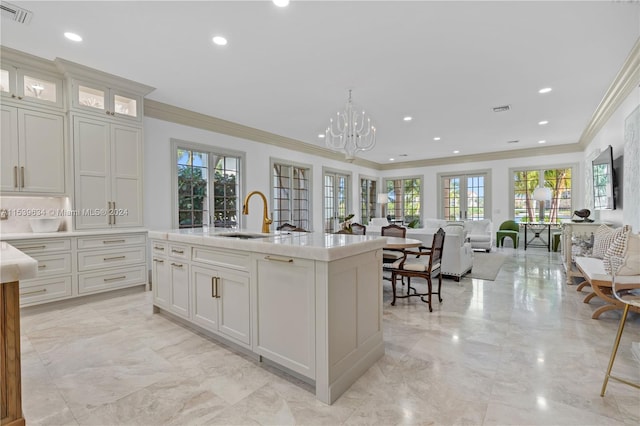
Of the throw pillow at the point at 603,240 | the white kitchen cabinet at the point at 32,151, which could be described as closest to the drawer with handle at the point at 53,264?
the white kitchen cabinet at the point at 32,151

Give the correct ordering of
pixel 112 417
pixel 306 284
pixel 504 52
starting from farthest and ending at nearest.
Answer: pixel 504 52, pixel 306 284, pixel 112 417

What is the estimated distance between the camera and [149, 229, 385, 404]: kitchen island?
182 cm

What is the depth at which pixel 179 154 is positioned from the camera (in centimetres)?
512

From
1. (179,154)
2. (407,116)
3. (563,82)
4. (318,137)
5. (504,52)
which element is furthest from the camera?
(318,137)

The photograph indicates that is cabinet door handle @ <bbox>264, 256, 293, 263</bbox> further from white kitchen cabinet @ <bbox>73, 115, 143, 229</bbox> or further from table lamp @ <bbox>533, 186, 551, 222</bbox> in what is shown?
table lamp @ <bbox>533, 186, 551, 222</bbox>

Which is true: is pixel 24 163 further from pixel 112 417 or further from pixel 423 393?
pixel 423 393

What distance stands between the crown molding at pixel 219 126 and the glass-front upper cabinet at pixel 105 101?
0.34 m

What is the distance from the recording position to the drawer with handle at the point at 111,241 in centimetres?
372

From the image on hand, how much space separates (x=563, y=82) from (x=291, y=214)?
18.3 ft

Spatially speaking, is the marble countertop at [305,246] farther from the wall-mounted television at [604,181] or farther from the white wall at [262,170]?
the wall-mounted television at [604,181]

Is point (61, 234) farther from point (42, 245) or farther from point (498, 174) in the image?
point (498, 174)

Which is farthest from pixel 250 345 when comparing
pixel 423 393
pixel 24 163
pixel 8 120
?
pixel 8 120

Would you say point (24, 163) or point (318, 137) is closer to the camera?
point (24, 163)

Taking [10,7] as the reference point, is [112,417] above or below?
below
